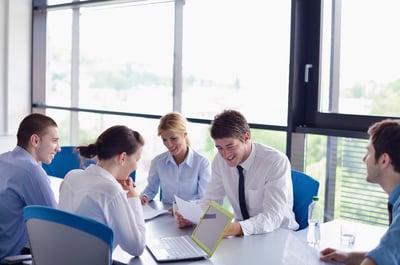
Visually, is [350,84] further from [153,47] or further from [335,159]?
[153,47]

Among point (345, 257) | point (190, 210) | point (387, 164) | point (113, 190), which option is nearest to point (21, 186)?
point (113, 190)

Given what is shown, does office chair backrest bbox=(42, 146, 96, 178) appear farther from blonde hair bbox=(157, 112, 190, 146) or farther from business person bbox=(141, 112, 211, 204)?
blonde hair bbox=(157, 112, 190, 146)

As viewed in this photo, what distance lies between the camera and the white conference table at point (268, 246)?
2.26m

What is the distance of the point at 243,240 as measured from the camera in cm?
254

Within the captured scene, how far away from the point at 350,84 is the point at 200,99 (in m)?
1.47

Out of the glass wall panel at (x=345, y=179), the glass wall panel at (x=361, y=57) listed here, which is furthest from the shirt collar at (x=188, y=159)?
the glass wall panel at (x=361, y=57)

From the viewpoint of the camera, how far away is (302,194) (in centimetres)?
310

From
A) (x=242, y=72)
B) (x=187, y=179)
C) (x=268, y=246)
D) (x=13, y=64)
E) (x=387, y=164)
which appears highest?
(x=13, y=64)

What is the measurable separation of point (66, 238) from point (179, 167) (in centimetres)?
173

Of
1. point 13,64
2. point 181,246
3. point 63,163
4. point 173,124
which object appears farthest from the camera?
point 13,64

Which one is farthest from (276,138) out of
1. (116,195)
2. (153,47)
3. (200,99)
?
(116,195)

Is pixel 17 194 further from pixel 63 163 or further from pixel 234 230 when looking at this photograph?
pixel 63 163

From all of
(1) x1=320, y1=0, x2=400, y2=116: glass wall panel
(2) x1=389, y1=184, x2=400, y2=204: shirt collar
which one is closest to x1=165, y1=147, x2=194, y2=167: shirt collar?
(1) x1=320, y1=0, x2=400, y2=116: glass wall panel

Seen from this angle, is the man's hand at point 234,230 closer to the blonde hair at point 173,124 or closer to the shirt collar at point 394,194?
the shirt collar at point 394,194
